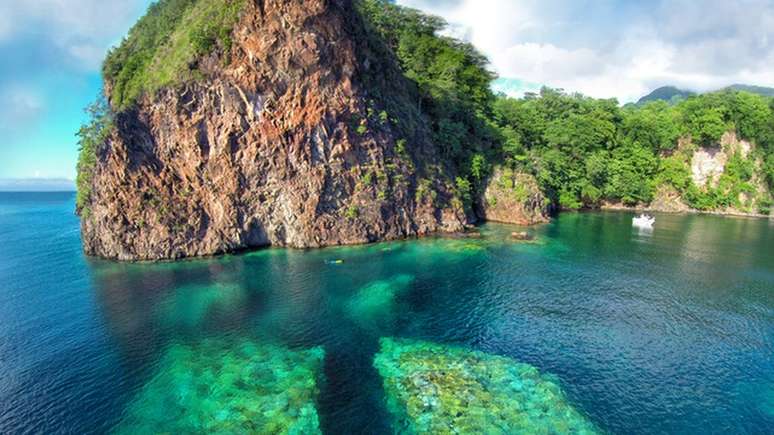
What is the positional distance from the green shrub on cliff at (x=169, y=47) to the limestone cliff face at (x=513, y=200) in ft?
162

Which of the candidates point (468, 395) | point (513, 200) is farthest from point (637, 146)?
point (468, 395)

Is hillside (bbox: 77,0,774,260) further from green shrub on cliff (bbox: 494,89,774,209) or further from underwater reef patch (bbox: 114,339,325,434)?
underwater reef patch (bbox: 114,339,325,434)

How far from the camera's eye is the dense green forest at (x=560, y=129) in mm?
72688

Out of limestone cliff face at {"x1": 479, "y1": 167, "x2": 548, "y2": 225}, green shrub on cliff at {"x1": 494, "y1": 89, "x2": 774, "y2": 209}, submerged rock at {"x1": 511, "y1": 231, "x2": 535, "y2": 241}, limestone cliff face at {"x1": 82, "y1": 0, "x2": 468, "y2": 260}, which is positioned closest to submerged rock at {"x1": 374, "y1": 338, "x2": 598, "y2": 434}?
limestone cliff face at {"x1": 82, "y1": 0, "x2": 468, "y2": 260}

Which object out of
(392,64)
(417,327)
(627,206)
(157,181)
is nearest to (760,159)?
(627,206)

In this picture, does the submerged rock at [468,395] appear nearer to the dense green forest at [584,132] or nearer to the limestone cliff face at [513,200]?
the limestone cliff face at [513,200]

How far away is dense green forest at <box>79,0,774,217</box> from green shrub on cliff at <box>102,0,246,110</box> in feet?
1.97

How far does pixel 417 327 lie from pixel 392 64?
48.4m

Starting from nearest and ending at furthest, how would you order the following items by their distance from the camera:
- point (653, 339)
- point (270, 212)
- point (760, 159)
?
point (653, 339), point (270, 212), point (760, 159)

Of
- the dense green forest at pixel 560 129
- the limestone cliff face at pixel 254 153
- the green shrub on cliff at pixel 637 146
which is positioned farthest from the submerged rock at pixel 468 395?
the green shrub on cliff at pixel 637 146

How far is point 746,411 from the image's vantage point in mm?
22406

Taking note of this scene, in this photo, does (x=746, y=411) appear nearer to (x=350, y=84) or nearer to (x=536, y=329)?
(x=536, y=329)

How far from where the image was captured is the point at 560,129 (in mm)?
91375

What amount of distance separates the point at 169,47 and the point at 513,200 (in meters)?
60.2
